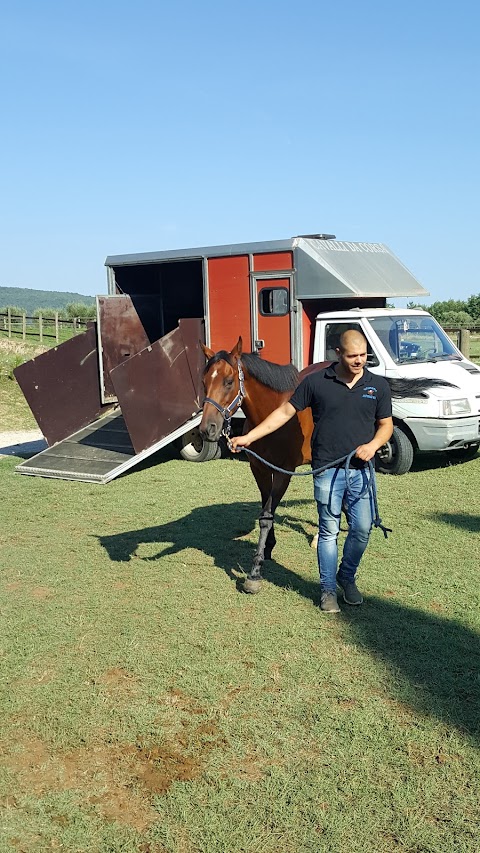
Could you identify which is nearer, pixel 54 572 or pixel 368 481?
pixel 368 481

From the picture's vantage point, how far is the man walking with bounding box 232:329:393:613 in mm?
5453

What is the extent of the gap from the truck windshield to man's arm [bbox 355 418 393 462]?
18.5 ft

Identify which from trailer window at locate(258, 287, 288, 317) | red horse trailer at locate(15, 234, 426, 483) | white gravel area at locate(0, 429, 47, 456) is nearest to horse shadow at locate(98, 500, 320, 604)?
red horse trailer at locate(15, 234, 426, 483)

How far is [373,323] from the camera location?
1132cm

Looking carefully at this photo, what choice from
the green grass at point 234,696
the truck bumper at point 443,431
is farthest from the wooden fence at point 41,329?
the green grass at point 234,696

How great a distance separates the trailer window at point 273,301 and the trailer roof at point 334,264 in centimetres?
32

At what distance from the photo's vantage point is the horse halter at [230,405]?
229 inches

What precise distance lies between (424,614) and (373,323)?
20.5 feet

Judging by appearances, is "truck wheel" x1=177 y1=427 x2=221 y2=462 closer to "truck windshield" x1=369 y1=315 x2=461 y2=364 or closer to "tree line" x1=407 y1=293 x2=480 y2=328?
"truck windshield" x1=369 y1=315 x2=461 y2=364

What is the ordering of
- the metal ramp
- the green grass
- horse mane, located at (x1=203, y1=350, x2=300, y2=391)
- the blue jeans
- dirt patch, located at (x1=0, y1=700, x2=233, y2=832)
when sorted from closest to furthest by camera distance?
the green grass, dirt patch, located at (x1=0, y1=700, x2=233, y2=832), the blue jeans, horse mane, located at (x1=203, y1=350, x2=300, y2=391), the metal ramp

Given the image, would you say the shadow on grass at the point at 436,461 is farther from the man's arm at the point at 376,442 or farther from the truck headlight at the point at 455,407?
the man's arm at the point at 376,442

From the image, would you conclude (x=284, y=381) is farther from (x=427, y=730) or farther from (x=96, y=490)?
(x=96, y=490)

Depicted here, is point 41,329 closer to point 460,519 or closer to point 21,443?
point 21,443

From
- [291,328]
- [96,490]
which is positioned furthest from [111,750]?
[291,328]
